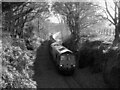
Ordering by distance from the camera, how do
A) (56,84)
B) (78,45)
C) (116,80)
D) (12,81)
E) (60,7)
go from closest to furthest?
(12,81) < (116,80) < (56,84) < (78,45) < (60,7)

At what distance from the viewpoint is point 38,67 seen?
23562 millimetres

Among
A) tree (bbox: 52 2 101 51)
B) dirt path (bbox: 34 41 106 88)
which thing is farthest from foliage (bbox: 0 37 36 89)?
tree (bbox: 52 2 101 51)

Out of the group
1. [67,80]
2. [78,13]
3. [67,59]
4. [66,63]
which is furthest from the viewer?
[78,13]

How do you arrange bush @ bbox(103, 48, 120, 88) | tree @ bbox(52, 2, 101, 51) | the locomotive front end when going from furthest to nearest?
tree @ bbox(52, 2, 101, 51)
the locomotive front end
bush @ bbox(103, 48, 120, 88)

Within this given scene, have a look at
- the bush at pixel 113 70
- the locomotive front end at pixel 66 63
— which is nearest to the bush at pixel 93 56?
the bush at pixel 113 70

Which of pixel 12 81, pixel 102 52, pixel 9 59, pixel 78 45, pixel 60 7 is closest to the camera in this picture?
pixel 12 81

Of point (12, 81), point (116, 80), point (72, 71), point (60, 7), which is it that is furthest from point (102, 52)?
point (60, 7)

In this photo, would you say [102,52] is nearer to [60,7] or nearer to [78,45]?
[78,45]

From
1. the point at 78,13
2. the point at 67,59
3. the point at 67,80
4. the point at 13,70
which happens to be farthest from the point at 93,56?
the point at 13,70

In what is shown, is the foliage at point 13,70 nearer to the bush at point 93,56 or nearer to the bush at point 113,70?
the bush at point 113,70

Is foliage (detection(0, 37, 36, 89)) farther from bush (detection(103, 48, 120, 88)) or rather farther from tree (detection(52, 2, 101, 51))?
tree (detection(52, 2, 101, 51))

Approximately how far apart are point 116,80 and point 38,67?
478 inches

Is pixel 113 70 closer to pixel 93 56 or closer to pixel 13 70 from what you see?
pixel 93 56

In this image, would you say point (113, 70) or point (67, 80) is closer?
point (113, 70)
